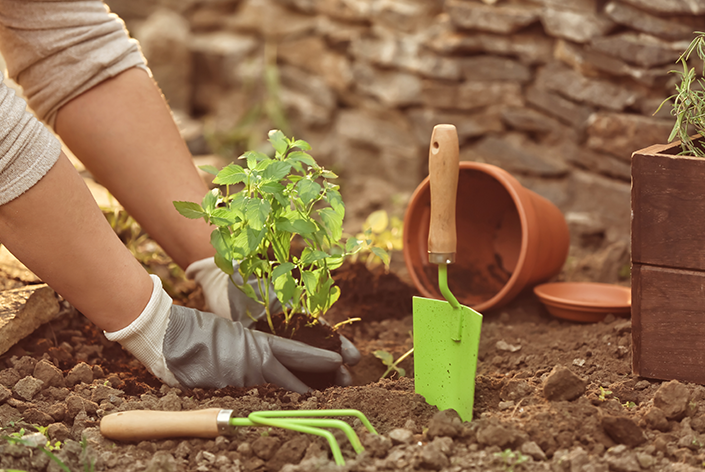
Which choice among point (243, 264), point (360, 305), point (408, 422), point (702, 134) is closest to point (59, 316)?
point (243, 264)

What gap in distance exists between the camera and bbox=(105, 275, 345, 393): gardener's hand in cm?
138

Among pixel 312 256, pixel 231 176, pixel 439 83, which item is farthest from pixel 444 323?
pixel 439 83

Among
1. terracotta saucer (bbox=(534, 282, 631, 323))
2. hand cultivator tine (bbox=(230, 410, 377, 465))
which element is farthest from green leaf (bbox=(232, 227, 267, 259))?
terracotta saucer (bbox=(534, 282, 631, 323))

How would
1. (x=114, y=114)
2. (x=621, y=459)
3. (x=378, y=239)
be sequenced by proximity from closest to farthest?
(x=621, y=459) → (x=114, y=114) → (x=378, y=239)

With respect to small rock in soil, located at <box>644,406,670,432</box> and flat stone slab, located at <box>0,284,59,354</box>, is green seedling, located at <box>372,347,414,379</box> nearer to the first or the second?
small rock in soil, located at <box>644,406,670,432</box>

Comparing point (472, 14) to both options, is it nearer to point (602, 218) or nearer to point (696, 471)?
point (602, 218)

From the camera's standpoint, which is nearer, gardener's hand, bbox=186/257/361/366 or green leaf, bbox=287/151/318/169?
green leaf, bbox=287/151/318/169

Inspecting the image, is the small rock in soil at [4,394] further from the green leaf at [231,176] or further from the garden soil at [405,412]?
the green leaf at [231,176]

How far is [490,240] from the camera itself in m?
2.08

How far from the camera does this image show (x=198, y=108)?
12.5 feet

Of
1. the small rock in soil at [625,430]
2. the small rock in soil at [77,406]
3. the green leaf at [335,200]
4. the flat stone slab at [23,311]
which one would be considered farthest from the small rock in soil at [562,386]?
the flat stone slab at [23,311]

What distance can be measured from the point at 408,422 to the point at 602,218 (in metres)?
1.48

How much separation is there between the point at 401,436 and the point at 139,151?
3.06 feet

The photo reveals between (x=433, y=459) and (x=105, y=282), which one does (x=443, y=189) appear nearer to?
(x=433, y=459)
